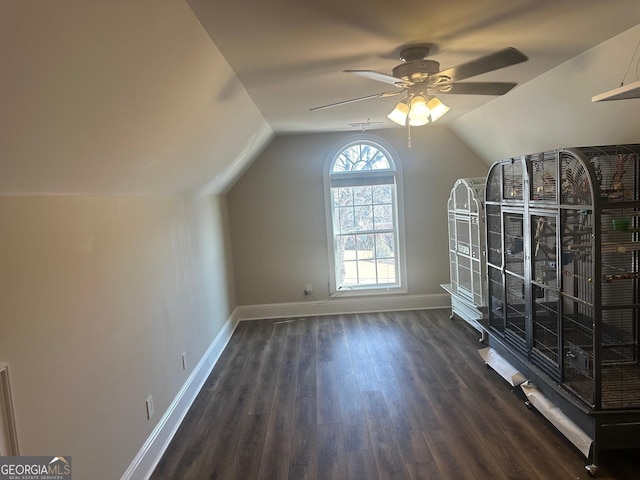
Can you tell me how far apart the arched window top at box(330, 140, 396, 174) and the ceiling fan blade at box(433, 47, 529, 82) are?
3191 millimetres

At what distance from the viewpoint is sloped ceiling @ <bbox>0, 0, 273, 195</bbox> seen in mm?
1198

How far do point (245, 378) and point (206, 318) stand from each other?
0.72m

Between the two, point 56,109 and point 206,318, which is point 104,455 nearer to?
point 56,109

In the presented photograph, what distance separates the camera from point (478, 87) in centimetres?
257

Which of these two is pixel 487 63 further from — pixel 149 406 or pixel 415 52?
pixel 149 406

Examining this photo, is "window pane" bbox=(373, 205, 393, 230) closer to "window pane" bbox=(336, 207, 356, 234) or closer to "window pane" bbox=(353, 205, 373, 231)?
"window pane" bbox=(353, 205, 373, 231)

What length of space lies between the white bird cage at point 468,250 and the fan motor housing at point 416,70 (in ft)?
7.22

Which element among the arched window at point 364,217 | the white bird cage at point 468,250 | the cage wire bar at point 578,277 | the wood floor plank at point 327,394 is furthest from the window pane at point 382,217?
the wood floor plank at point 327,394

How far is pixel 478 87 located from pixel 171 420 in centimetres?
309

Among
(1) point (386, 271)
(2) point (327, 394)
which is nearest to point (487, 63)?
(2) point (327, 394)

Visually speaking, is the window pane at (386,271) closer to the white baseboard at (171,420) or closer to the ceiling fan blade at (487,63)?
the white baseboard at (171,420)

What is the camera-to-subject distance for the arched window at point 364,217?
5.57 meters

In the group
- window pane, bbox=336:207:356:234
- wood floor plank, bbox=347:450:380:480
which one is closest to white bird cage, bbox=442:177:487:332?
window pane, bbox=336:207:356:234

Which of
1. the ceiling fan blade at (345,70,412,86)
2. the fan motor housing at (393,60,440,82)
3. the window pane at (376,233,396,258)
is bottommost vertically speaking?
the window pane at (376,233,396,258)
